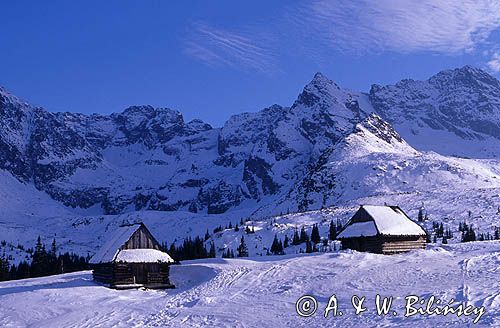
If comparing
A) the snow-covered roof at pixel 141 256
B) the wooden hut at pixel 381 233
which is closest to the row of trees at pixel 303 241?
the wooden hut at pixel 381 233

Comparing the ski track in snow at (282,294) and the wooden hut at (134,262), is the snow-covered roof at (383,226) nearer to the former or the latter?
the ski track in snow at (282,294)

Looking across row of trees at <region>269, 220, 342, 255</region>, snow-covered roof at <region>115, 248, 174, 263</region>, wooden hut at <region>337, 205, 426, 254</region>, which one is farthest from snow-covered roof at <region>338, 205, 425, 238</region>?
Result: row of trees at <region>269, 220, 342, 255</region>

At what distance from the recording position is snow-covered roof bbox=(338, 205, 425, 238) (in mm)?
52469

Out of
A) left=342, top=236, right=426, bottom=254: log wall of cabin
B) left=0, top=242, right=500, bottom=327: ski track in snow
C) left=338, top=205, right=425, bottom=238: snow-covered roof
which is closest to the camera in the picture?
left=0, top=242, right=500, bottom=327: ski track in snow

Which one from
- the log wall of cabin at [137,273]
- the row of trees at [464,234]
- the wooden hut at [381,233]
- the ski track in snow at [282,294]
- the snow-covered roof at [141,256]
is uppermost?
the row of trees at [464,234]

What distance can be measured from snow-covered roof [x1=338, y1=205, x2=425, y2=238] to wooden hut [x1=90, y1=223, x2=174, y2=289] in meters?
17.4

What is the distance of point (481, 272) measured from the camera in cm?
3244

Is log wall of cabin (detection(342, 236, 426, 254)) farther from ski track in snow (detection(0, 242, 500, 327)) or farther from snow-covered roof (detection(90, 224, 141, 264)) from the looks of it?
snow-covered roof (detection(90, 224, 141, 264))

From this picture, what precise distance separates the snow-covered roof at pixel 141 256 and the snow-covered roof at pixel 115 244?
1.81 ft

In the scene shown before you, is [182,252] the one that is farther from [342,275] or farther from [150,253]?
[342,275]

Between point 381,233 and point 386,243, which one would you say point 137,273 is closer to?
point 381,233

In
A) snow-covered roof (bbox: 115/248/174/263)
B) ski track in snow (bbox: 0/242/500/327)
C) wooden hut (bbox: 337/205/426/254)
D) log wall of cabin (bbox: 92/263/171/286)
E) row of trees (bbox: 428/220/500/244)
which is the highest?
row of trees (bbox: 428/220/500/244)

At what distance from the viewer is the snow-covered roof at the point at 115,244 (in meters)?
46.6

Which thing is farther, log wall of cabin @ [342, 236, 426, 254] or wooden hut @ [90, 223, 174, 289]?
log wall of cabin @ [342, 236, 426, 254]
